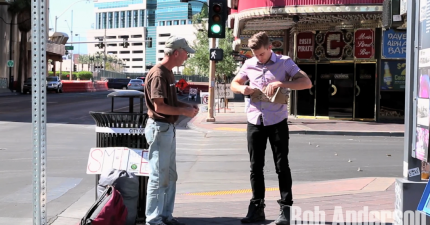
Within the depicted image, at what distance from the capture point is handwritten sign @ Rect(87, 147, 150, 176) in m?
5.83

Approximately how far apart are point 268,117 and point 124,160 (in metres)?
1.44

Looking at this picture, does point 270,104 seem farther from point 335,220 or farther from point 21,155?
point 21,155

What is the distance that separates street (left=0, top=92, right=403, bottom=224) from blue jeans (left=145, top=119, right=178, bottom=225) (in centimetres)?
157

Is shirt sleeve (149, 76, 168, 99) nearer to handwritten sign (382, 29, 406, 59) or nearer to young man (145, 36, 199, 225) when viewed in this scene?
young man (145, 36, 199, 225)

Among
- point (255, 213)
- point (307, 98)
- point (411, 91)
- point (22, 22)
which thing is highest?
point (22, 22)

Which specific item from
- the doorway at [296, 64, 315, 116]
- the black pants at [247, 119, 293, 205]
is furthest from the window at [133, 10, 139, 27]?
the black pants at [247, 119, 293, 205]

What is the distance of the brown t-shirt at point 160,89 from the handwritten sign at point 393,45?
20789mm

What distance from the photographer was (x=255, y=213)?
6055 millimetres

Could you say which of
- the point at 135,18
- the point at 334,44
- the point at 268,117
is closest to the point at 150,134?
the point at 268,117

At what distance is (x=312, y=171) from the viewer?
10.8 meters

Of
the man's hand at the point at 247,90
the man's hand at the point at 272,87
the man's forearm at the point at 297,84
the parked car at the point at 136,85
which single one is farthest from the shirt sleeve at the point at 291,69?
the parked car at the point at 136,85

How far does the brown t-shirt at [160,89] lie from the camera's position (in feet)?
17.8

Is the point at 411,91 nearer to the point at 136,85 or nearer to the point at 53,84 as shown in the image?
the point at 53,84

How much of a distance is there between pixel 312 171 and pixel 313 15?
13746 mm
